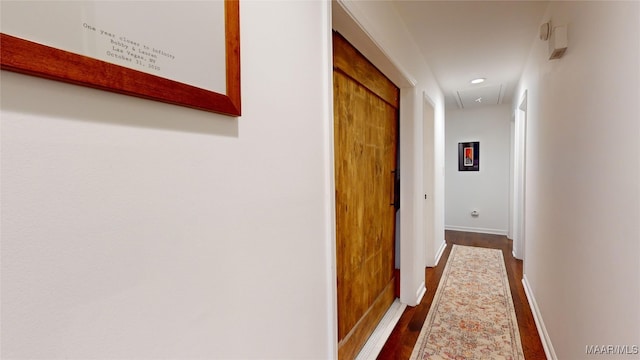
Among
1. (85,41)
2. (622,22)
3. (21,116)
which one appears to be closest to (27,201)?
(21,116)

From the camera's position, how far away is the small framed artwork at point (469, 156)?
17.6 feet

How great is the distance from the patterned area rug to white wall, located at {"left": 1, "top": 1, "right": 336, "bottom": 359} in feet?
4.64

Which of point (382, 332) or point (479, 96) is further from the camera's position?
point (479, 96)

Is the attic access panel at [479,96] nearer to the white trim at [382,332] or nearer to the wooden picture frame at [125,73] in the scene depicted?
the white trim at [382,332]

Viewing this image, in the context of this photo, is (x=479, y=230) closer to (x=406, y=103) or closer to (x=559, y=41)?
(x=406, y=103)

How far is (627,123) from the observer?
934 millimetres

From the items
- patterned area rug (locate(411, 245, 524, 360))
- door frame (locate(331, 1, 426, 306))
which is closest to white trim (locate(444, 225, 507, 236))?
patterned area rug (locate(411, 245, 524, 360))

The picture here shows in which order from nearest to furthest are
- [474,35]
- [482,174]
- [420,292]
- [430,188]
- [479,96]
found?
[474,35] < [420,292] < [430,188] < [479,96] < [482,174]

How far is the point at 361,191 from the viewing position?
187 cm

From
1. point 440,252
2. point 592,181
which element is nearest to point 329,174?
point 592,181

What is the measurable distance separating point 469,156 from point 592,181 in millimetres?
4564

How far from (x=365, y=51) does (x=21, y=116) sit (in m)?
1.66

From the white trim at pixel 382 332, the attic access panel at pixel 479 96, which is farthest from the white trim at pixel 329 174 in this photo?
the attic access panel at pixel 479 96

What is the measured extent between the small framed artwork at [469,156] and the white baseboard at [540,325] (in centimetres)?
288
